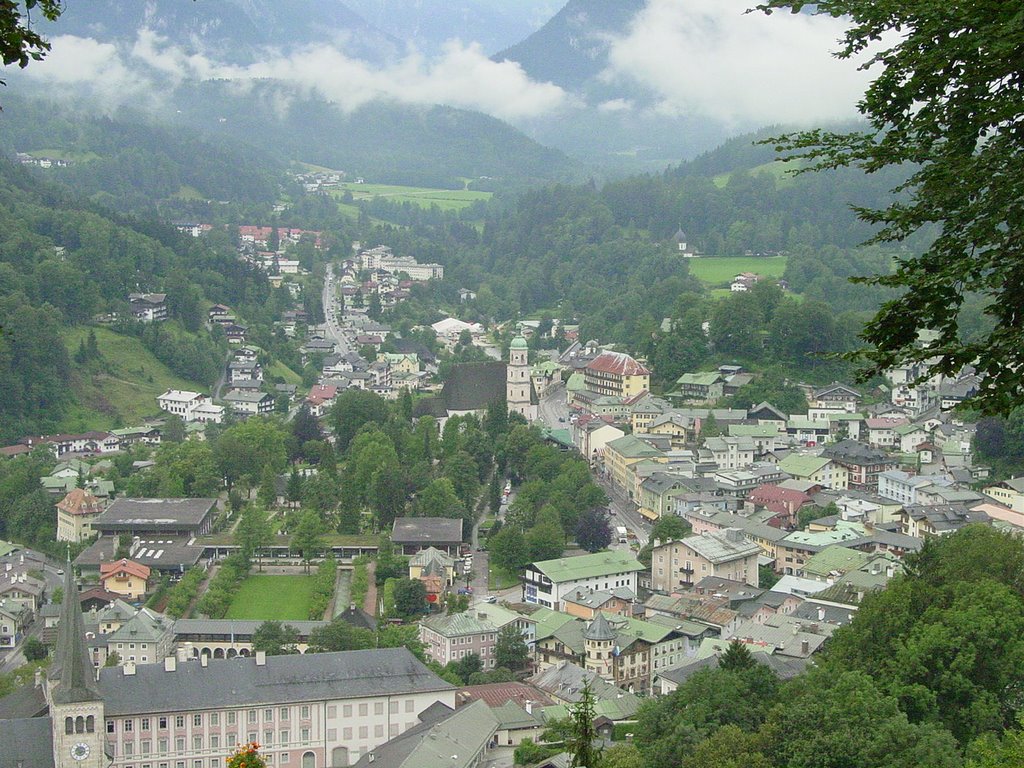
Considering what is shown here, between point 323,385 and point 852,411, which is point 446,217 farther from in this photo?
point 852,411

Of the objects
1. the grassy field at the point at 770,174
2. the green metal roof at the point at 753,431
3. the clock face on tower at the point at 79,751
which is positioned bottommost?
the clock face on tower at the point at 79,751

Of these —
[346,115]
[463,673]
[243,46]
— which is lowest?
[463,673]

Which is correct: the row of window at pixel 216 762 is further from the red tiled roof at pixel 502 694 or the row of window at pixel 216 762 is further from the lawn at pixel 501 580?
the lawn at pixel 501 580

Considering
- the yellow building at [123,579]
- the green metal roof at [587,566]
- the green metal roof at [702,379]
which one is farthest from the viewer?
the green metal roof at [702,379]

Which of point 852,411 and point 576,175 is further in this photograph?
point 576,175

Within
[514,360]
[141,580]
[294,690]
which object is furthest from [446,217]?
[294,690]

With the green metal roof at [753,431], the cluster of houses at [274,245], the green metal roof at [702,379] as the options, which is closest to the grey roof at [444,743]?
the green metal roof at [753,431]

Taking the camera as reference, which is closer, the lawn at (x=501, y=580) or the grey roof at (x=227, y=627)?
the grey roof at (x=227, y=627)
